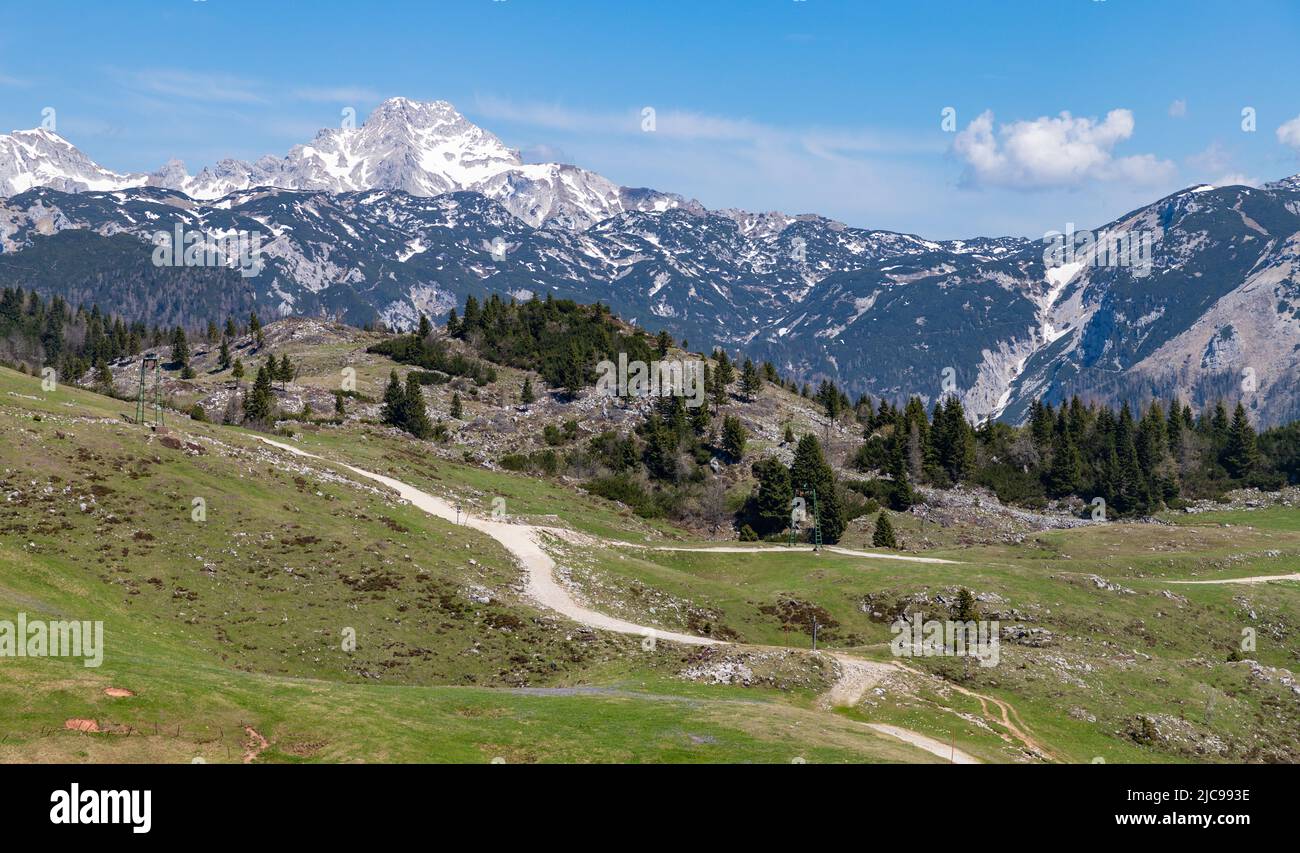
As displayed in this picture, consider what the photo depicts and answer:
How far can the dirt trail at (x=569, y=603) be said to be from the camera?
48.6 m

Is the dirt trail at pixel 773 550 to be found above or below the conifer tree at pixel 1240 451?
below

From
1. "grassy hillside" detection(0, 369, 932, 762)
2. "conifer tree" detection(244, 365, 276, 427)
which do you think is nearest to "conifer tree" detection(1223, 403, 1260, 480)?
"grassy hillside" detection(0, 369, 932, 762)

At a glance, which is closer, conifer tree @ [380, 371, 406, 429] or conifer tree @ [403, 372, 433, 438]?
conifer tree @ [403, 372, 433, 438]

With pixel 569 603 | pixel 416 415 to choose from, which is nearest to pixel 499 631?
pixel 569 603

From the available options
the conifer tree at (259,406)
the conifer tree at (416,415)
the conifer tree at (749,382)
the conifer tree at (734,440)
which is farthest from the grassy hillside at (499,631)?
the conifer tree at (749,382)

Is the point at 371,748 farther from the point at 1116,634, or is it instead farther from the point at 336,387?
the point at 336,387

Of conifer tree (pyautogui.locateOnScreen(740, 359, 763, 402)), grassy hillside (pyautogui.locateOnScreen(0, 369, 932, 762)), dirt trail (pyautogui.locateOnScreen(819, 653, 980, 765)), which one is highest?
conifer tree (pyautogui.locateOnScreen(740, 359, 763, 402))

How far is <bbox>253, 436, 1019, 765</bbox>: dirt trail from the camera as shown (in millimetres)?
48625

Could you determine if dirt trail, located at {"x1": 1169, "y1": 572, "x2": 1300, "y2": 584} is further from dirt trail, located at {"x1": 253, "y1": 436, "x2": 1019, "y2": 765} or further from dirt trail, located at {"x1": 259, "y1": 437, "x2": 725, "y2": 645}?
dirt trail, located at {"x1": 259, "y1": 437, "x2": 725, "y2": 645}

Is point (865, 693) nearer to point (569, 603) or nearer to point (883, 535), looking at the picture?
point (569, 603)

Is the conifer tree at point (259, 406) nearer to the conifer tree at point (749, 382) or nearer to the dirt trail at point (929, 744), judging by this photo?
the conifer tree at point (749, 382)

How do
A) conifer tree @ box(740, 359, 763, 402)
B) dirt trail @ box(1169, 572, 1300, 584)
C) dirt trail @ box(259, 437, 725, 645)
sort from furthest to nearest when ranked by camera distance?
1. conifer tree @ box(740, 359, 763, 402)
2. dirt trail @ box(1169, 572, 1300, 584)
3. dirt trail @ box(259, 437, 725, 645)
